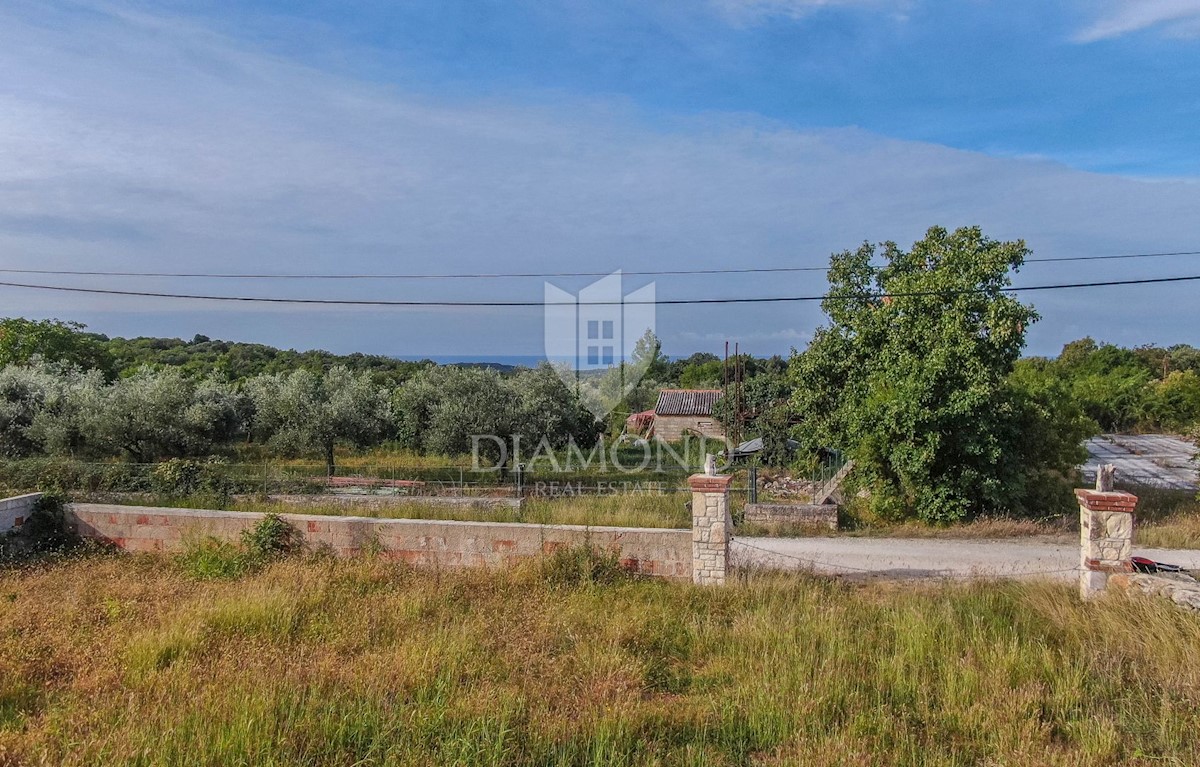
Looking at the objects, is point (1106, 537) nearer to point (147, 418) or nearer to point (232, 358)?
point (147, 418)

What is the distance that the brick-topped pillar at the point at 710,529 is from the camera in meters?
7.21

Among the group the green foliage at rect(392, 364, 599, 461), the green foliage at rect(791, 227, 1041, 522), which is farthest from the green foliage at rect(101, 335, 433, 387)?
the green foliage at rect(791, 227, 1041, 522)

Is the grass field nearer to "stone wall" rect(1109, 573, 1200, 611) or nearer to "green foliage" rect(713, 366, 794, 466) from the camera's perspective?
"stone wall" rect(1109, 573, 1200, 611)

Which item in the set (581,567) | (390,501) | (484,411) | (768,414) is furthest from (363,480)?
(768,414)

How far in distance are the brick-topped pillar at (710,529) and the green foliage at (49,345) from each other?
2434 centimetres

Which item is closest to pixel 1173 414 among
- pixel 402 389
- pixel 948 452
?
pixel 948 452

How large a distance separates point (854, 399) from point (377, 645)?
9532mm

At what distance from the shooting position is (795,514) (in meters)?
11.6

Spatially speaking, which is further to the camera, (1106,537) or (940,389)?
(940,389)

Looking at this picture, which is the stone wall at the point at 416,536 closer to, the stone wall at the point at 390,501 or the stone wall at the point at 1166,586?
the stone wall at the point at 390,501

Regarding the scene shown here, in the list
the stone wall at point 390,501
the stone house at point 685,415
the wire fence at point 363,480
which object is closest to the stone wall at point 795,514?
the wire fence at point 363,480

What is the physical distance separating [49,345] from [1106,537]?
33923 mm

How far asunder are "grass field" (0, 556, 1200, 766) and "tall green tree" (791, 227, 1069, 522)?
4.07 m

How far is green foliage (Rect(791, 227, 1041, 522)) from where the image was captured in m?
10.7
